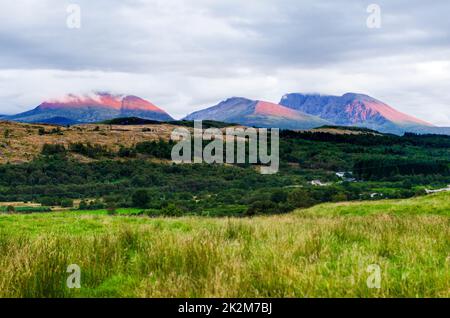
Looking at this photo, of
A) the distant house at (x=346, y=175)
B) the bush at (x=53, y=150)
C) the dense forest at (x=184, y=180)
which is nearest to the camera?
the dense forest at (x=184, y=180)

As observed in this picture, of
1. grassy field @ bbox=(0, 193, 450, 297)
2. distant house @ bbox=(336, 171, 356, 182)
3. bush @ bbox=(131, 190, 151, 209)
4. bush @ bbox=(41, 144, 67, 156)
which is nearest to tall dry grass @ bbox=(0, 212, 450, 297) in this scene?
grassy field @ bbox=(0, 193, 450, 297)

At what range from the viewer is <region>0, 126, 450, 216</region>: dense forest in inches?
4250

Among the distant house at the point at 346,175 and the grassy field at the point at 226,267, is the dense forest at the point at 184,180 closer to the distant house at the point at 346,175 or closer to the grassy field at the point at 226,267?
the distant house at the point at 346,175

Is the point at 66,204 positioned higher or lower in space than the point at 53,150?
lower

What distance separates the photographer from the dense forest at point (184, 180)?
107938mm

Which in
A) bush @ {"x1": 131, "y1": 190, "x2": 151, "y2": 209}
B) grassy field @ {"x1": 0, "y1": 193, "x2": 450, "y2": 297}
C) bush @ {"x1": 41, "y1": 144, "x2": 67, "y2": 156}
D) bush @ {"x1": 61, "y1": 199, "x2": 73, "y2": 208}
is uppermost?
grassy field @ {"x1": 0, "y1": 193, "x2": 450, "y2": 297}

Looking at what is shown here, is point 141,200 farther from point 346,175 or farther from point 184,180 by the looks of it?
point 346,175

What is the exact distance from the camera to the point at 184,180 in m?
150

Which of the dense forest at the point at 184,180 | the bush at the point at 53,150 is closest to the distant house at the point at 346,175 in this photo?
the dense forest at the point at 184,180

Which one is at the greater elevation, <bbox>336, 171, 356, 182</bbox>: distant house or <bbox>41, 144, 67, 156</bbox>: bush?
<bbox>41, 144, 67, 156</bbox>: bush

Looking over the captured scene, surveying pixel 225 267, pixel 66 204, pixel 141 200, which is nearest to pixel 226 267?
pixel 225 267

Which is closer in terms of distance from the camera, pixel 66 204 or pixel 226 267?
pixel 226 267

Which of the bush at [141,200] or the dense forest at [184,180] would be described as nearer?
the bush at [141,200]

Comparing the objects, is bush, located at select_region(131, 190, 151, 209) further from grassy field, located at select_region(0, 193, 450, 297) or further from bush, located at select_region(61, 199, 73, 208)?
grassy field, located at select_region(0, 193, 450, 297)
